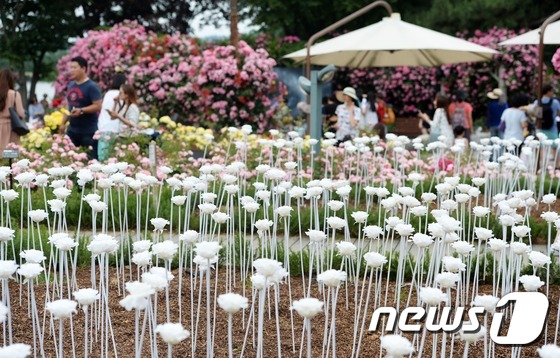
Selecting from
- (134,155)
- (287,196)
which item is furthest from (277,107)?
(287,196)

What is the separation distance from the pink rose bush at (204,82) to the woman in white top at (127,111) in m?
4.52

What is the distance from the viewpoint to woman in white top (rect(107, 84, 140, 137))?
27.5 ft

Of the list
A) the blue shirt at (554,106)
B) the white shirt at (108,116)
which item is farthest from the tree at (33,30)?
the blue shirt at (554,106)

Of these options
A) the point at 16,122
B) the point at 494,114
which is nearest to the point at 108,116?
the point at 16,122

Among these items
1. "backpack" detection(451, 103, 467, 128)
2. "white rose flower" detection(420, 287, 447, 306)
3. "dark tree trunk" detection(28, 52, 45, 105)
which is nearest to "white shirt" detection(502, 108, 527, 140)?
"backpack" detection(451, 103, 467, 128)

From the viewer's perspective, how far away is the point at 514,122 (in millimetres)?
10438

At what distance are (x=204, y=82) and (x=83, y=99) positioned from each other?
16.6 ft

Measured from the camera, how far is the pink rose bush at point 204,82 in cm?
1312

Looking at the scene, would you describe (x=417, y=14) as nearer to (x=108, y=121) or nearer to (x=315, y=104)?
(x=315, y=104)

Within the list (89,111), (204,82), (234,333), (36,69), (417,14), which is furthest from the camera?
(36,69)

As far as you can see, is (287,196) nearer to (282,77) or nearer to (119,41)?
(119,41)

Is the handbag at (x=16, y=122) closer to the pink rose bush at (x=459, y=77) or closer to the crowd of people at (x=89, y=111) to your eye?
the crowd of people at (x=89, y=111)

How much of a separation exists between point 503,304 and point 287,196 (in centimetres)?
213

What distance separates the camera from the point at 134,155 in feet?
26.3
